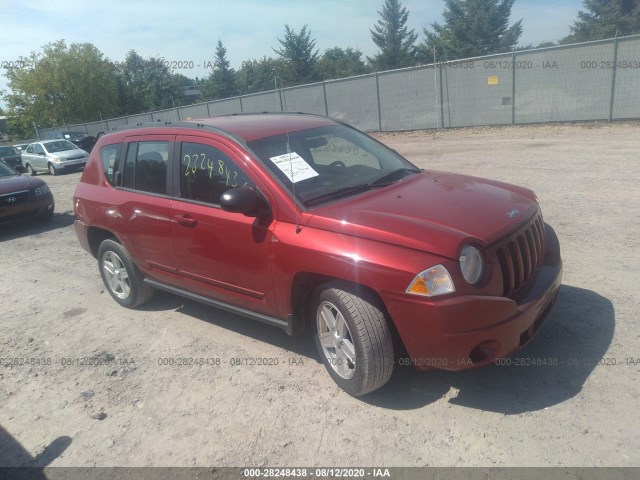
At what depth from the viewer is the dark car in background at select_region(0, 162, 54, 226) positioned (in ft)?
30.6

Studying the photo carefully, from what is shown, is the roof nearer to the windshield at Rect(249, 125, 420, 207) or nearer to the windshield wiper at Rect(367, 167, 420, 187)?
the windshield at Rect(249, 125, 420, 207)

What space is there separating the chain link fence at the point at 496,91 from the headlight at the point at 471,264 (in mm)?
11099

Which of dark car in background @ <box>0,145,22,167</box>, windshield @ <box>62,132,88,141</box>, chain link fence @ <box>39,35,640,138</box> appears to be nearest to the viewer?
chain link fence @ <box>39,35,640,138</box>

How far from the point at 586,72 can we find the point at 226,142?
51.7 ft

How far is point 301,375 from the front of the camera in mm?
3715

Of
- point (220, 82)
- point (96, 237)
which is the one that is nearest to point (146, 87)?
point (220, 82)

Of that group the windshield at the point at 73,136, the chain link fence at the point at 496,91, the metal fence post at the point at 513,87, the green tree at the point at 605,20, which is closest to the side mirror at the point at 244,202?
the chain link fence at the point at 496,91

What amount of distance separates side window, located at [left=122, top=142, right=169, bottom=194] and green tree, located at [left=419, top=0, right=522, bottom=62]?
45162 mm

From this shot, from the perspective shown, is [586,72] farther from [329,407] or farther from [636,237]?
[329,407]

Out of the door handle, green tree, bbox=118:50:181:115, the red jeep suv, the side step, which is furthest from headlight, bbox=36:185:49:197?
green tree, bbox=118:50:181:115

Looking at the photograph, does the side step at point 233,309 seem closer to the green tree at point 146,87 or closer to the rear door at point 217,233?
the rear door at point 217,233

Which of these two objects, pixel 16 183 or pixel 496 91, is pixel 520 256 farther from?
pixel 496 91

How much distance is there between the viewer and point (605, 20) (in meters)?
46.0

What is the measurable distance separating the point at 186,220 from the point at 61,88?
5192cm
